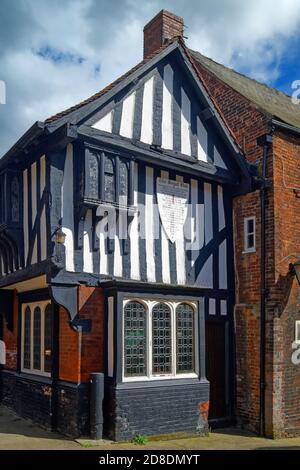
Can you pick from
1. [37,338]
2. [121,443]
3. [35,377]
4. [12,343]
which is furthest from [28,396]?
[121,443]

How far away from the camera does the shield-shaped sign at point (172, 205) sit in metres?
9.57

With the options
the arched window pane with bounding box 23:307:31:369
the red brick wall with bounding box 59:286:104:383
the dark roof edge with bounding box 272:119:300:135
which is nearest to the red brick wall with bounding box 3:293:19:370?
the arched window pane with bounding box 23:307:31:369

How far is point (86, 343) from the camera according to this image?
821 cm

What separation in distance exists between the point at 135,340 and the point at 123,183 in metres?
2.75

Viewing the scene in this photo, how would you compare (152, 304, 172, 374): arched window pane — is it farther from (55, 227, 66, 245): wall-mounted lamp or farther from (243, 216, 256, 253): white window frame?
(243, 216, 256, 253): white window frame

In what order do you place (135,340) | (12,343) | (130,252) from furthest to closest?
(12,343) → (130,252) → (135,340)

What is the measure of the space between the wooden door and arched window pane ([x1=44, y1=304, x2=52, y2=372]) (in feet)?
10.1

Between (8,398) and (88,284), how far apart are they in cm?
439

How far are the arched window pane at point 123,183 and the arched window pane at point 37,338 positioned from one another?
9.49 feet

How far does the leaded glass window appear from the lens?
862 cm

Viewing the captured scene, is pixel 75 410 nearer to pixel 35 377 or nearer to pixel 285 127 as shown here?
pixel 35 377

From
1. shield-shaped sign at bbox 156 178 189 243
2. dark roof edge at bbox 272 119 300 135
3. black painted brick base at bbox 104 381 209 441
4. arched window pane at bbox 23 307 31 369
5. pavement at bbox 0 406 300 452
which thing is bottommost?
pavement at bbox 0 406 300 452

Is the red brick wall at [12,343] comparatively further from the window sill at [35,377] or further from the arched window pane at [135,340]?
the arched window pane at [135,340]

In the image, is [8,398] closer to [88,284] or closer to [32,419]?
[32,419]
